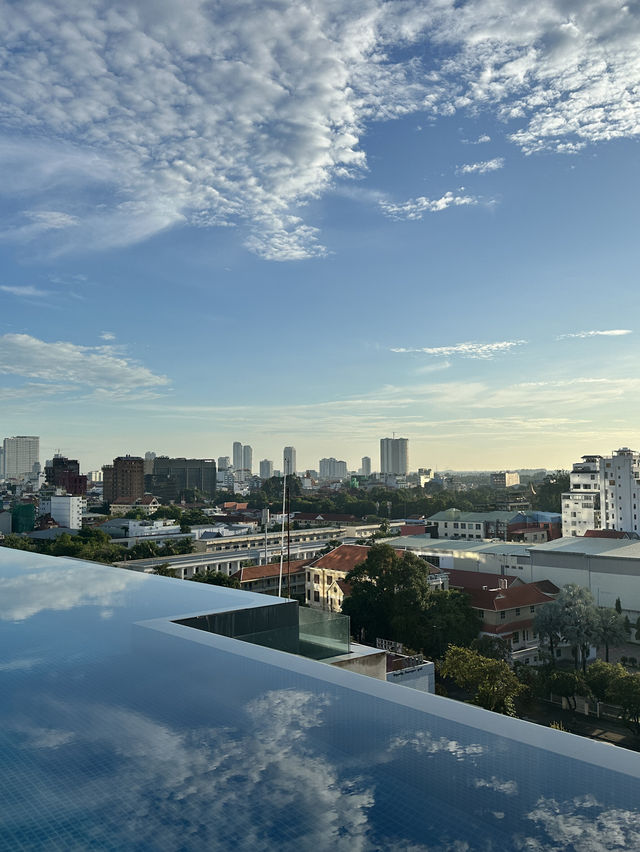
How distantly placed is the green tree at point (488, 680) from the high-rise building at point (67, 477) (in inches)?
1489

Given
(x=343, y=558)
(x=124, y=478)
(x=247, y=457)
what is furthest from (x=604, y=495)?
(x=247, y=457)

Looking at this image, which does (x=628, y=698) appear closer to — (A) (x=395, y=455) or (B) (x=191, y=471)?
(B) (x=191, y=471)

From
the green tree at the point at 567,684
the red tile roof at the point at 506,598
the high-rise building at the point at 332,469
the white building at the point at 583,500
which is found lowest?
the green tree at the point at 567,684

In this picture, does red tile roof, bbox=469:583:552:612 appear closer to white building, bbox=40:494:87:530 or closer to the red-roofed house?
the red-roofed house

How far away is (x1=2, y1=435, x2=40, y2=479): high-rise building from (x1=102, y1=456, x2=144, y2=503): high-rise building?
4060 cm

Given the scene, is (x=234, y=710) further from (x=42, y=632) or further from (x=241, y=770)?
(x=42, y=632)

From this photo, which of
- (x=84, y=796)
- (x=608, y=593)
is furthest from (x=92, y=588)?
(x=608, y=593)

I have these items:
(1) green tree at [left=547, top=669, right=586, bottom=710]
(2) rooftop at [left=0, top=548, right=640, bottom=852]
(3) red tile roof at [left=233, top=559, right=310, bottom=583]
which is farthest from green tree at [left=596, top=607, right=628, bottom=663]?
(2) rooftop at [left=0, top=548, right=640, bottom=852]

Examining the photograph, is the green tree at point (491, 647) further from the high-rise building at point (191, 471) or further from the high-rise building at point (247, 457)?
the high-rise building at point (247, 457)

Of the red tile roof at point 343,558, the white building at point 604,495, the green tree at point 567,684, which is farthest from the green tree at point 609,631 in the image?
the white building at point 604,495

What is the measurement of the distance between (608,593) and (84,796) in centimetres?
1317

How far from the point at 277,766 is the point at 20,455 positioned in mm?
89807

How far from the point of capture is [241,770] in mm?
1107

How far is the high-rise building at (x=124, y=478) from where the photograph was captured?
43.7 m
